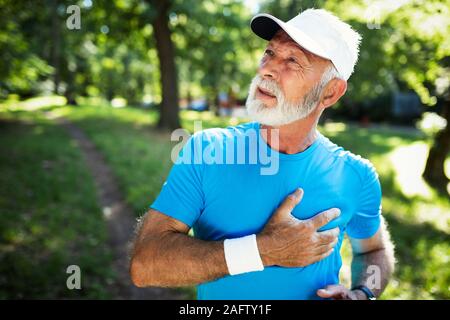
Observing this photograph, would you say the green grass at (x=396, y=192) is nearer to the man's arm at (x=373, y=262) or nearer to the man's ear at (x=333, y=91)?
the man's arm at (x=373, y=262)

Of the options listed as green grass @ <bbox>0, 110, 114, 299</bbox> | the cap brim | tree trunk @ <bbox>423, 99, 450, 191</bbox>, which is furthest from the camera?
tree trunk @ <bbox>423, 99, 450, 191</bbox>

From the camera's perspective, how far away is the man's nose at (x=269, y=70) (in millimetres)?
2193

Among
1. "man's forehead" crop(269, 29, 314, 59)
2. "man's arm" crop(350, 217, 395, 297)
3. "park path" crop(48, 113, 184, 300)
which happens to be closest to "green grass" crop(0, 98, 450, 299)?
"park path" crop(48, 113, 184, 300)

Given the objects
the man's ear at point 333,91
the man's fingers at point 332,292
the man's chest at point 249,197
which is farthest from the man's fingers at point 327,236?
the man's ear at point 333,91

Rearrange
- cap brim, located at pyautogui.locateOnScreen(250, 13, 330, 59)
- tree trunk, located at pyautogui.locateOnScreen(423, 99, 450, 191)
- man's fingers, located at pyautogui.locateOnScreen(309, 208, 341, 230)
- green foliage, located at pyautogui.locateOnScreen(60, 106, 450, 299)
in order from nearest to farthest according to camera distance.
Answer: man's fingers, located at pyautogui.locateOnScreen(309, 208, 341, 230), cap brim, located at pyautogui.locateOnScreen(250, 13, 330, 59), green foliage, located at pyautogui.locateOnScreen(60, 106, 450, 299), tree trunk, located at pyautogui.locateOnScreen(423, 99, 450, 191)

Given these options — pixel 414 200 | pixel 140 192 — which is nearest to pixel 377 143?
pixel 414 200

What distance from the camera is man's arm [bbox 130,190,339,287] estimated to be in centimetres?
183

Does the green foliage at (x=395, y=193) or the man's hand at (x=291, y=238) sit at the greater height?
the man's hand at (x=291, y=238)

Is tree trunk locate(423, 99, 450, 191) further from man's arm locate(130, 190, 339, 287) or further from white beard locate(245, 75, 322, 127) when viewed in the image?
man's arm locate(130, 190, 339, 287)

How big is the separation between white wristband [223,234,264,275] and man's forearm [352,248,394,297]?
2.95ft

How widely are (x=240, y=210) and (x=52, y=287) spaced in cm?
400

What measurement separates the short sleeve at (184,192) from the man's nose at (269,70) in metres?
0.58
